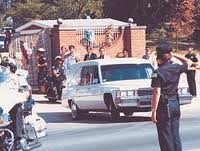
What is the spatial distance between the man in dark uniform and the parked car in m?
7.85

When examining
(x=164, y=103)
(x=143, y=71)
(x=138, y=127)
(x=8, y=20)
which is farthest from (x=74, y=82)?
(x=8, y=20)

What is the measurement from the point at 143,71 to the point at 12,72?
19.4ft

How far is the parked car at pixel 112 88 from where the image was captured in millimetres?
17312

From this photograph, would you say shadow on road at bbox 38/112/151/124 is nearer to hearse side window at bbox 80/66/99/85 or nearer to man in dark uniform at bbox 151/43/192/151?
hearse side window at bbox 80/66/99/85

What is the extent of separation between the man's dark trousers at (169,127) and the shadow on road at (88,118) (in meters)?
8.58

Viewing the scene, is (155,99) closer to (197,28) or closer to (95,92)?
(95,92)

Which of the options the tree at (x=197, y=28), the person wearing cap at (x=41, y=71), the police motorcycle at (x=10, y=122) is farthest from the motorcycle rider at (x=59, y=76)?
the tree at (x=197, y=28)

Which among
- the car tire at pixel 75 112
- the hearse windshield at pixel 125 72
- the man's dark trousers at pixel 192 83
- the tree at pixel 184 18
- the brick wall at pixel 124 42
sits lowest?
the car tire at pixel 75 112

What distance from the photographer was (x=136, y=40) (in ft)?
103

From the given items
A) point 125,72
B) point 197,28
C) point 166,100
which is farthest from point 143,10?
point 166,100

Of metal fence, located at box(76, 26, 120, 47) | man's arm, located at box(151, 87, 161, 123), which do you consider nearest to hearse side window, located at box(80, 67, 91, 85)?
man's arm, located at box(151, 87, 161, 123)

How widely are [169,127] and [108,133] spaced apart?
6318mm

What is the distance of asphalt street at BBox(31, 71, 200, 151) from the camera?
13305 mm

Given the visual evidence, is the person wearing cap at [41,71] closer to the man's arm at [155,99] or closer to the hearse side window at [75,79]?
the hearse side window at [75,79]
